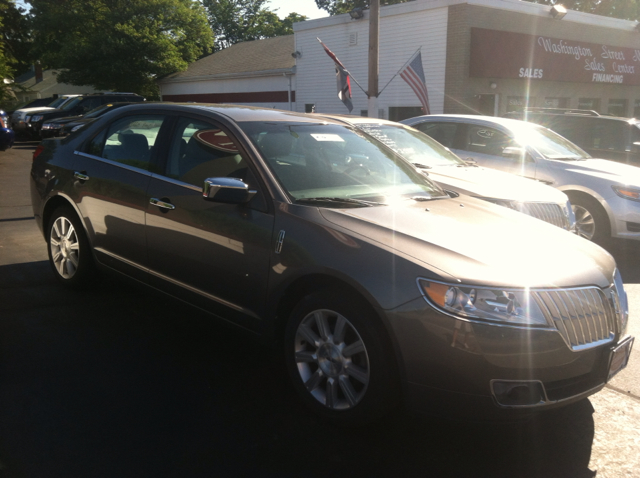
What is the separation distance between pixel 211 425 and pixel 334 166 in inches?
74.4

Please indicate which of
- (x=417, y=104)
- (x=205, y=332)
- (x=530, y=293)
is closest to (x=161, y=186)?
(x=205, y=332)

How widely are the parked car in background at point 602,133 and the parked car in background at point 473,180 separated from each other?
4092mm

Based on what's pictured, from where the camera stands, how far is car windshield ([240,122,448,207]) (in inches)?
152

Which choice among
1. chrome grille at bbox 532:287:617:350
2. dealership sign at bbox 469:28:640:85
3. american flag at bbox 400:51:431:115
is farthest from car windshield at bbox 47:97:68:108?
chrome grille at bbox 532:287:617:350

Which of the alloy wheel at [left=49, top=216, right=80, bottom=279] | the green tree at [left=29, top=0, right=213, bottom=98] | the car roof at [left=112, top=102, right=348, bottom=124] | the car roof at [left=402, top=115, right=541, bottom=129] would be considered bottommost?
the alloy wheel at [left=49, top=216, right=80, bottom=279]

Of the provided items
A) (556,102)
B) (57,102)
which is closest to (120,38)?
(57,102)

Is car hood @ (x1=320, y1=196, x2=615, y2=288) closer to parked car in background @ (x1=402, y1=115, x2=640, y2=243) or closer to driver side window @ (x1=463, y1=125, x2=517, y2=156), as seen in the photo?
parked car in background @ (x1=402, y1=115, x2=640, y2=243)

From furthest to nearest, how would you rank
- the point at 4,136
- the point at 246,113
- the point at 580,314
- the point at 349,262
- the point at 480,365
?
the point at 4,136, the point at 246,113, the point at 349,262, the point at 580,314, the point at 480,365

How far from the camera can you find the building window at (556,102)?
23.7 metres

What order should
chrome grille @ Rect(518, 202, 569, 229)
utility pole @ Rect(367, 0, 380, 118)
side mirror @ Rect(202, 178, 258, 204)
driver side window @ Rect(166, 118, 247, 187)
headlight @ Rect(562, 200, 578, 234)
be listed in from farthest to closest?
utility pole @ Rect(367, 0, 380, 118)
headlight @ Rect(562, 200, 578, 234)
chrome grille @ Rect(518, 202, 569, 229)
driver side window @ Rect(166, 118, 247, 187)
side mirror @ Rect(202, 178, 258, 204)

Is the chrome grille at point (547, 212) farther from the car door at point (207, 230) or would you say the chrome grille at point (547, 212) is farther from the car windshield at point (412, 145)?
the car door at point (207, 230)

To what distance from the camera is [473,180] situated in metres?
6.85

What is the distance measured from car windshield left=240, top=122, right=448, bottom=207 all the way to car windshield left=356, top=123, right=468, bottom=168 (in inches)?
106

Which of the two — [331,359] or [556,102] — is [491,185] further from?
[556,102]
